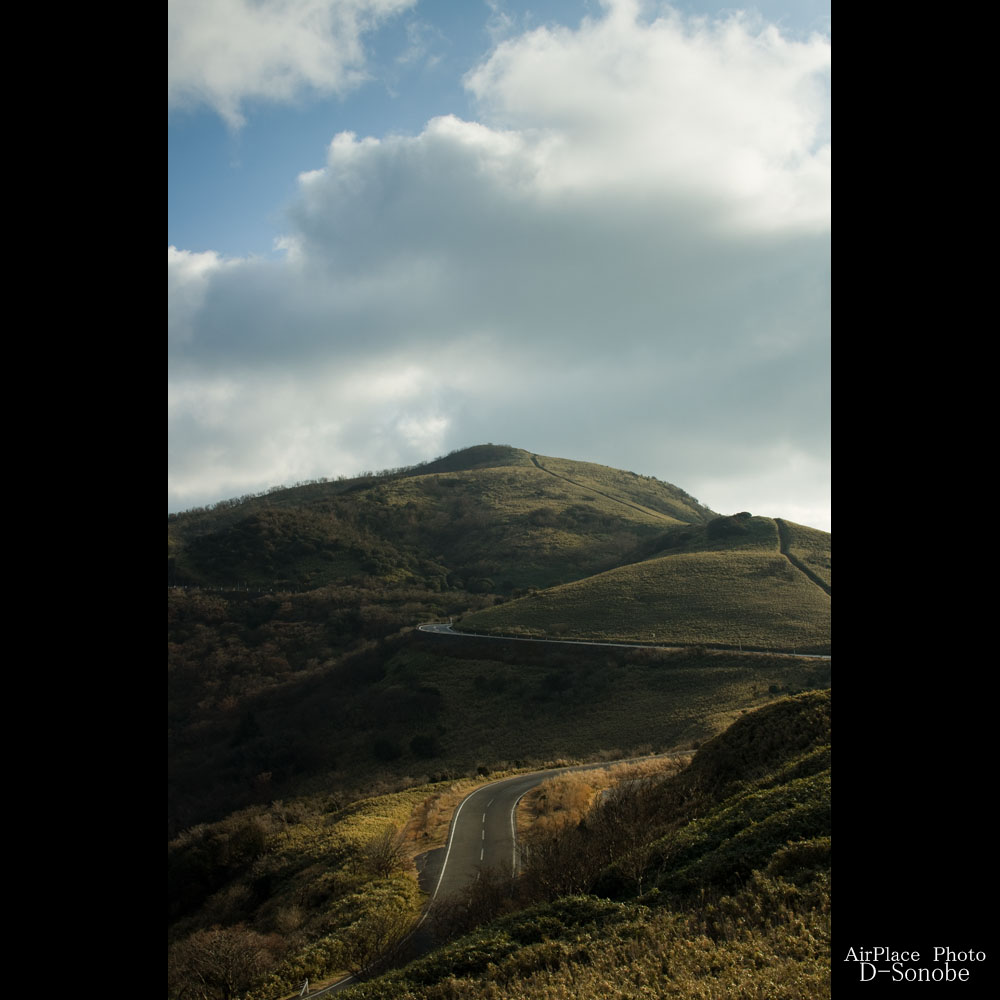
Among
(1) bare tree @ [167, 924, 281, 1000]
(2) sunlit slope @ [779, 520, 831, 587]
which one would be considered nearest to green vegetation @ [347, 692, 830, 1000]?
(1) bare tree @ [167, 924, 281, 1000]

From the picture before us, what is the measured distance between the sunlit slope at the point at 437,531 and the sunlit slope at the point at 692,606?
1999 centimetres

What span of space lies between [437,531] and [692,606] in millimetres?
62095

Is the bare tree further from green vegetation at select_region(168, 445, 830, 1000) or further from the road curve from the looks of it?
the road curve

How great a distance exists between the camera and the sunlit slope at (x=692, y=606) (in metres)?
50.6

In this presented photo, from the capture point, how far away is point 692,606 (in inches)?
2255

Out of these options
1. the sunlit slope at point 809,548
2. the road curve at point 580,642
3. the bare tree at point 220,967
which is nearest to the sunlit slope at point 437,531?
the sunlit slope at point 809,548

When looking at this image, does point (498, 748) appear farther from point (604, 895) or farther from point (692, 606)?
point (604, 895)

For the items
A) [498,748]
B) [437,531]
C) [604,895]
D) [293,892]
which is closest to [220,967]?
[293,892]

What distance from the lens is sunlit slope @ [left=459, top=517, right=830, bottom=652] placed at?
166 feet

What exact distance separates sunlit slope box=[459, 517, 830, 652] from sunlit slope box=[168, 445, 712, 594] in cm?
1999

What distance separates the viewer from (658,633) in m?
52.7
